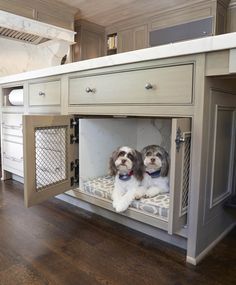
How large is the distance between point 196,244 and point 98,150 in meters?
0.84

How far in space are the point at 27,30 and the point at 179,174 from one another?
102 inches

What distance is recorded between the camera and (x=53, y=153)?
1.48 m

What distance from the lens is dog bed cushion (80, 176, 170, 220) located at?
111cm

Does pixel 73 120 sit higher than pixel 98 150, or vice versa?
pixel 73 120

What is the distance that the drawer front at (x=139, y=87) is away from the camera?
97 centimetres

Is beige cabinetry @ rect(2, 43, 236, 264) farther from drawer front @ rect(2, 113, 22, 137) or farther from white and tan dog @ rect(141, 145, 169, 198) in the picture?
drawer front @ rect(2, 113, 22, 137)

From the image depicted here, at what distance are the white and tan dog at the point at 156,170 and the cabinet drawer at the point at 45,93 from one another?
27.6 inches

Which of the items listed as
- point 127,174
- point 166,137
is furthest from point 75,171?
point 166,137

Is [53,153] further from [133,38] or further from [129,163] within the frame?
[133,38]

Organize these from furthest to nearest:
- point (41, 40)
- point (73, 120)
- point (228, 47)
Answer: point (41, 40), point (73, 120), point (228, 47)

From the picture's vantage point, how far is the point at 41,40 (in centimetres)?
301

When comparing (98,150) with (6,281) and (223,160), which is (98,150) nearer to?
(223,160)

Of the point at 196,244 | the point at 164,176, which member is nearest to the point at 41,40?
the point at 164,176

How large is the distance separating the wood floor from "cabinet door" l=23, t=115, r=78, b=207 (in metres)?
0.21
